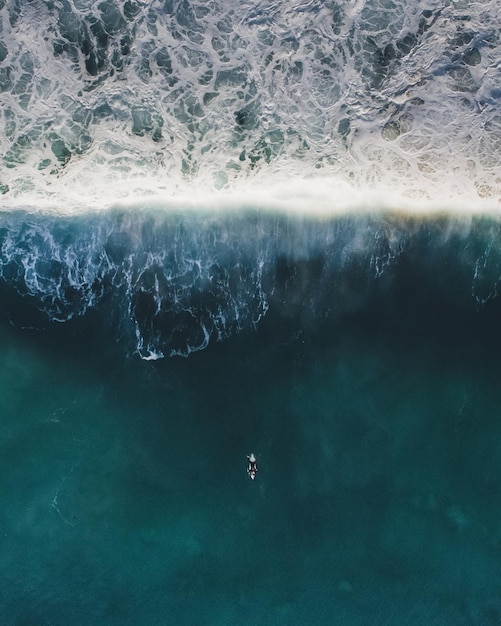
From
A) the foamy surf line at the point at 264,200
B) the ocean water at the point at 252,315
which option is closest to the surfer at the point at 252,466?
the ocean water at the point at 252,315

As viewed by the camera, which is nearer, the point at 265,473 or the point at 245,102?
the point at 245,102

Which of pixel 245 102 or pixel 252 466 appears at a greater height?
pixel 245 102

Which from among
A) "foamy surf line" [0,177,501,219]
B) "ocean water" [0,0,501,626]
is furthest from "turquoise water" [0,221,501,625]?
"foamy surf line" [0,177,501,219]

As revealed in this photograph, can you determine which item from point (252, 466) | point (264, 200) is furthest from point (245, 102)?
point (252, 466)

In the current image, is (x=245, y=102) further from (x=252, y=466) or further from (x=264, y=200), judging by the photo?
(x=252, y=466)

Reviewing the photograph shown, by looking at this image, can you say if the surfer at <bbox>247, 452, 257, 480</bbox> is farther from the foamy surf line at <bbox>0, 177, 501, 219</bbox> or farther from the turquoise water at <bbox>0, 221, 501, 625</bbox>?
the foamy surf line at <bbox>0, 177, 501, 219</bbox>

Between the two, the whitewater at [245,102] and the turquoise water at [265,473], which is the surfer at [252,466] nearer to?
the turquoise water at [265,473]

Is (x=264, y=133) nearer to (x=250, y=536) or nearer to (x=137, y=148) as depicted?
(x=137, y=148)
